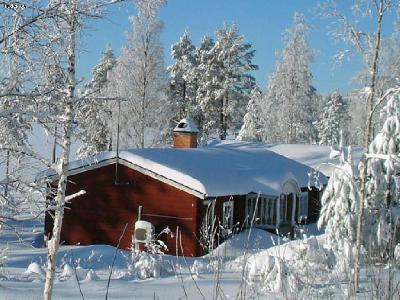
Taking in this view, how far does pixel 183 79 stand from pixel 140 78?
42.7ft

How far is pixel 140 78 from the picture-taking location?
106 feet

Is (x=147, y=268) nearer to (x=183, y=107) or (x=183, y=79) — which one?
(x=183, y=107)

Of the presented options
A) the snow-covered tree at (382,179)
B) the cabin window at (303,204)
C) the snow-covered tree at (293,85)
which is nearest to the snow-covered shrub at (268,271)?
the snow-covered tree at (382,179)

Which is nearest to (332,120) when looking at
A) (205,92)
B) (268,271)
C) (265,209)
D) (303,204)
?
(205,92)

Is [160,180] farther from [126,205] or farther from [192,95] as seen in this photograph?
[192,95]

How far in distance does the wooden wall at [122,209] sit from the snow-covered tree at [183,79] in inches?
887

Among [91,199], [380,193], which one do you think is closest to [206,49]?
[91,199]

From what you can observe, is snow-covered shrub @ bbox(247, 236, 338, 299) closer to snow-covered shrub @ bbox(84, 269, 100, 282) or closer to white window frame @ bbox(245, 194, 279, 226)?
snow-covered shrub @ bbox(84, 269, 100, 282)

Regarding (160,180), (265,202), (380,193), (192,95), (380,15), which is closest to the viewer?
(380,15)

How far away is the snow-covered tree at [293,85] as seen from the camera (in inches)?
1529

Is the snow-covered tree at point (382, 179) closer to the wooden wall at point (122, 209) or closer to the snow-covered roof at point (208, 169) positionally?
the snow-covered roof at point (208, 169)

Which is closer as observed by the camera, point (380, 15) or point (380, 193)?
point (380, 15)

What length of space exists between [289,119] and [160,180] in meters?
22.0

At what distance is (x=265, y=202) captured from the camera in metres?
23.6
